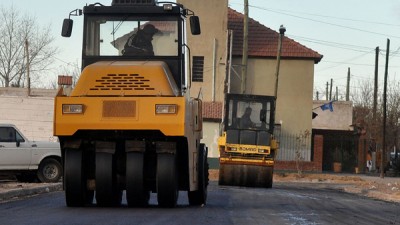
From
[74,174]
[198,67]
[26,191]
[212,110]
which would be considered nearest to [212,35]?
[198,67]

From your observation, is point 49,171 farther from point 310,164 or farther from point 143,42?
point 310,164

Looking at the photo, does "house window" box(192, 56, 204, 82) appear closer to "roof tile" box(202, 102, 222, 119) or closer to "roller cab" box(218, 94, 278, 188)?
"roof tile" box(202, 102, 222, 119)

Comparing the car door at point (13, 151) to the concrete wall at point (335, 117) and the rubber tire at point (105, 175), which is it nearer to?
the rubber tire at point (105, 175)

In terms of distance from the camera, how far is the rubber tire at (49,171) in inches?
1156

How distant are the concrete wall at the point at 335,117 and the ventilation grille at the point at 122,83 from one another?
55.1m

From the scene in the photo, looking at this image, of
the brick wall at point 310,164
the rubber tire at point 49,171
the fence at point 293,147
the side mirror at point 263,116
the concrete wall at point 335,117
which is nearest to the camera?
the rubber tire at point 49,171

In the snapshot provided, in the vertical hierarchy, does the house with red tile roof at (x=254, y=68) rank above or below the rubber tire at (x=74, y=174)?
above

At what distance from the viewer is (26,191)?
23375mm

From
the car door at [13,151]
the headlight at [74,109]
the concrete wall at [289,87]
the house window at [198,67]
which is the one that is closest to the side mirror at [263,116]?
the car door at [13,151]

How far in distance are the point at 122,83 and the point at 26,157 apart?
44.9ft

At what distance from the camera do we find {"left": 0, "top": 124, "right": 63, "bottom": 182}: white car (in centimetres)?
2884

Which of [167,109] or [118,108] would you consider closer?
[167,109]

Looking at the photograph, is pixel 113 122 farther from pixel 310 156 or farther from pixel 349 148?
pixel 349 148

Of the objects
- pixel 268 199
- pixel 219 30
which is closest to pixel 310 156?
pixel 219 30
